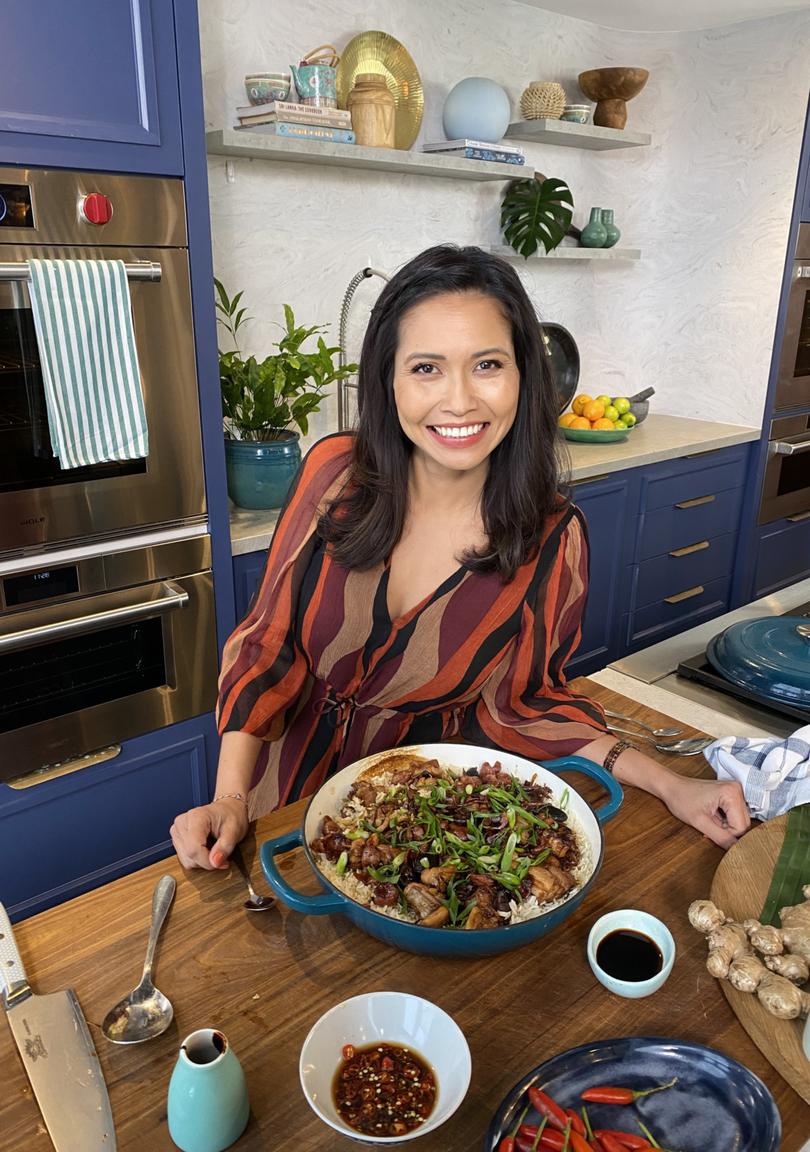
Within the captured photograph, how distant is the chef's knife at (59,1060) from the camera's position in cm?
72

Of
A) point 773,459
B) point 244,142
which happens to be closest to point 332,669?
point 244,142

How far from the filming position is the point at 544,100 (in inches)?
122

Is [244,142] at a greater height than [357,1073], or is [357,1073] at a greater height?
[244,142]

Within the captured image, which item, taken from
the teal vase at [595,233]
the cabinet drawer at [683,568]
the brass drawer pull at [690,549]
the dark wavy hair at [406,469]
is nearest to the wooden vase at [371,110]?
the teal vase at [595,233]

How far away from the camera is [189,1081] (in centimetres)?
→ 67

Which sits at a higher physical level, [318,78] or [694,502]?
[318,78]

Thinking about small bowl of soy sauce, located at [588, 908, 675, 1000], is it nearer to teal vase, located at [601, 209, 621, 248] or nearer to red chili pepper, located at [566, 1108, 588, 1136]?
red chili pepper, located at [566, 1108, 588, 1136]

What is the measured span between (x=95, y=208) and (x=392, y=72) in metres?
1.38

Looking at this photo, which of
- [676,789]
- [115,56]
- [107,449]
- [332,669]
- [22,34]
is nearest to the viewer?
[676,789]

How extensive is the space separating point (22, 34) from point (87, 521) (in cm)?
94

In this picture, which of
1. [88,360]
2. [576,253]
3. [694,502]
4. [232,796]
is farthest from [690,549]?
[232,796]

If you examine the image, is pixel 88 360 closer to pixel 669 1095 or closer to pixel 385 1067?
pixel 385 1067

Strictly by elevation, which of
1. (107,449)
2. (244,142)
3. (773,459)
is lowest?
(773,459)

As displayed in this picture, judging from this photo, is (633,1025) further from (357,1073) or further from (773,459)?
(773,459)
